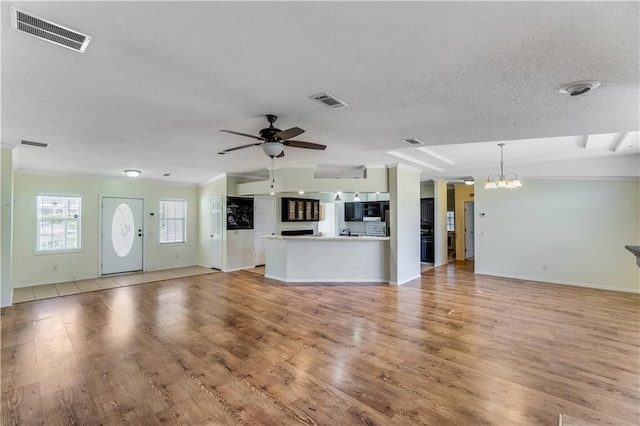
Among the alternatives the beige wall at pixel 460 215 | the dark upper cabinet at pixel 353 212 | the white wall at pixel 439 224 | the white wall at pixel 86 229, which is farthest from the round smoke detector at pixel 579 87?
the white wall at pixel 86 229

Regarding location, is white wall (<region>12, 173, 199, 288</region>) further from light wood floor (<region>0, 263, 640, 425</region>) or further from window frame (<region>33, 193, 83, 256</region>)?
light wood floor (<region>0, 263, 640, 425</region>)

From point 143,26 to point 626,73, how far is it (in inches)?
133

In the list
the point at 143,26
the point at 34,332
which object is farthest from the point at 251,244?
the point at 143,26

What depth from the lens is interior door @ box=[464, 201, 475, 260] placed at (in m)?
10.1

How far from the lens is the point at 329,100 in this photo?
278cm

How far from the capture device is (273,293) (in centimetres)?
569

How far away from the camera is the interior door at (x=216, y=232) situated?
8.01 meters

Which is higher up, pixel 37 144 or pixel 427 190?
pixel 37 144

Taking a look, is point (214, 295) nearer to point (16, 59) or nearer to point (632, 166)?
point (16, 59)

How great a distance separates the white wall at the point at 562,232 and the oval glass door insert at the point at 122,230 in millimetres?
9204

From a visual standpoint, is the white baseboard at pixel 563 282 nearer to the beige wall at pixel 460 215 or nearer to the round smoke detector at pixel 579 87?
the beige wall at pixel 460 215

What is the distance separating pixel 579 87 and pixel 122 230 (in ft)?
30.3

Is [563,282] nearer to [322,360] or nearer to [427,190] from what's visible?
[427,190]

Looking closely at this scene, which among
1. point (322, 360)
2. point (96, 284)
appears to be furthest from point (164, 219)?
point (322, 360)
